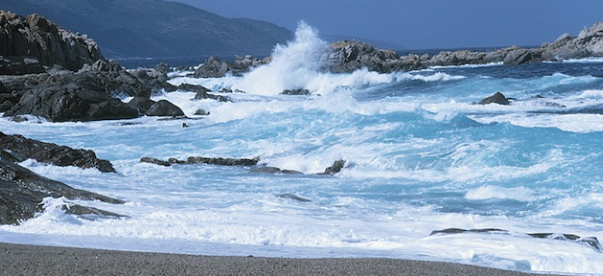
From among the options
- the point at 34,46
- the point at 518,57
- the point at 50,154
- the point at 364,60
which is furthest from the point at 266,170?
the point at 518,57

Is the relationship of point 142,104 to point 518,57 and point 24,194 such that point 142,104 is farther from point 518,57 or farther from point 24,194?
point 518,57

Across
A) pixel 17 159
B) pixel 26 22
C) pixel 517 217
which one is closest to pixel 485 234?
pixel 517 217

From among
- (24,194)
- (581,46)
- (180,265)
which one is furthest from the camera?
(581,46)

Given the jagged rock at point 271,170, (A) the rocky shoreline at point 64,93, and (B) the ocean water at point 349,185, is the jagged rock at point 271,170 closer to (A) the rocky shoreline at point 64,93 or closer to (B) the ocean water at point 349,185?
(A) the rocky shoreline at point 64,93

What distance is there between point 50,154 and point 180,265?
7651 millimetres

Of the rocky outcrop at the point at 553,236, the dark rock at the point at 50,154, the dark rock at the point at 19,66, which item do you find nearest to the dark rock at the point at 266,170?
the dark rock at the point at 50,154

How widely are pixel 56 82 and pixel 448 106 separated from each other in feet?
45.4

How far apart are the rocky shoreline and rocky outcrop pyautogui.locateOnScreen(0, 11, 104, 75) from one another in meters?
0.04

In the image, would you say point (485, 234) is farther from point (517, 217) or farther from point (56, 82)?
point (56, 82)

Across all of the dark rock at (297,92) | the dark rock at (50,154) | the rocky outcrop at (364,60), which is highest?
the rocky outcrop at (364,60)

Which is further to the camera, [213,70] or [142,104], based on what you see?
[213,70]

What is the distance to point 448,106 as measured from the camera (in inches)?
1008

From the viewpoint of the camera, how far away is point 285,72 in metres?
42.6

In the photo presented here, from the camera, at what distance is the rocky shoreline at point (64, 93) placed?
816cm
